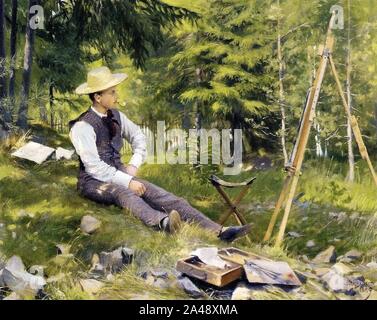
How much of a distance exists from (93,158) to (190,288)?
5.47 feet

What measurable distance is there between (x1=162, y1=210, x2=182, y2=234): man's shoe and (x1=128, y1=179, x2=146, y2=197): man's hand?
42 cm

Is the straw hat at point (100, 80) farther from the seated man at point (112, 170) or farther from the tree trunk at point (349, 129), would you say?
the tree trunk at point (349, 129)

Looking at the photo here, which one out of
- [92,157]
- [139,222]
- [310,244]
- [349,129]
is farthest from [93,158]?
[349,129]

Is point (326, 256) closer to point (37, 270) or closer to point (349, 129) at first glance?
point (349, 129)

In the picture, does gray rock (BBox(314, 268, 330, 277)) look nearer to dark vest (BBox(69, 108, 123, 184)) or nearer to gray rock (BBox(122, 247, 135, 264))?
gray rock (BBox(122, 247, 135, 264))

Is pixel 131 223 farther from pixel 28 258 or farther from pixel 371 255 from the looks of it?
pixel 371 255

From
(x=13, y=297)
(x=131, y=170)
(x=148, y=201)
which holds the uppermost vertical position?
(x=131, y=170)

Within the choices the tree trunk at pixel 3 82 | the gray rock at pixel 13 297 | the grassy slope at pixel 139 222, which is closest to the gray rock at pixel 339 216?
the grassy slope at pixel 139 222

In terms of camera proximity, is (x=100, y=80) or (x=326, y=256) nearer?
(x=326, y=256)

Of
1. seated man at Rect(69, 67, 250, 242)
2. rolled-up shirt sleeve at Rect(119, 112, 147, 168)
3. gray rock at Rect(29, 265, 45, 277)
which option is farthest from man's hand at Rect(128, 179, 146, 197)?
gray rock at Rect(29, 265, 45, 277)

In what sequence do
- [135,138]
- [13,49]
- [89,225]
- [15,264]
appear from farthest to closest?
[13,49], [135,138], [89,225], [15,264]

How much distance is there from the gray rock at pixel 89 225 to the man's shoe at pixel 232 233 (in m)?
1.28

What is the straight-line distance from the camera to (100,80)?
6.38 m
